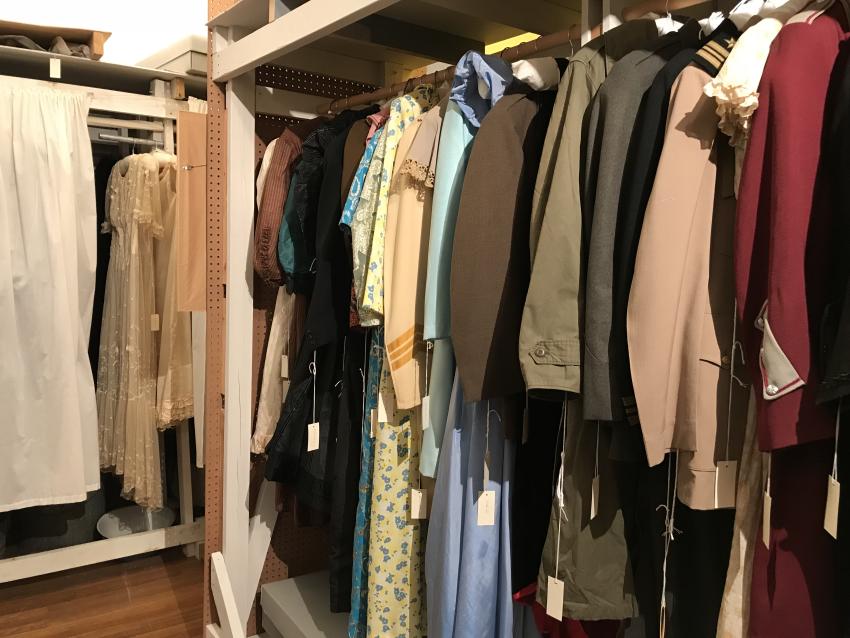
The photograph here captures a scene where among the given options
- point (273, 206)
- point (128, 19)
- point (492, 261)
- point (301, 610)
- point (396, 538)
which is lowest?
point (301, 610)

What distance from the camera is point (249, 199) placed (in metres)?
2.09

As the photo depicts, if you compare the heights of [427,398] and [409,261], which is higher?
[409,261]

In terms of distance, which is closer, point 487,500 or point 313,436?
point 487,500

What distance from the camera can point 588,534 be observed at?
1109 millimetres

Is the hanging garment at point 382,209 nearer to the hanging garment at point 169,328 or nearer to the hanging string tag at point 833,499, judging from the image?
the hanging string tag at point 833,499

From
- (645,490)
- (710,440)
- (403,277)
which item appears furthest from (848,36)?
(403,277)

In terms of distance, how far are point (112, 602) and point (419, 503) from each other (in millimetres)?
1834

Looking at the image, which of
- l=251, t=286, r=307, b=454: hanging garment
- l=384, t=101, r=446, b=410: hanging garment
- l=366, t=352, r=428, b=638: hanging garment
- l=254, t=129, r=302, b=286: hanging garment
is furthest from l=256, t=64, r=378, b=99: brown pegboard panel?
l=366, t=352, r=428, b=638: hanging garment

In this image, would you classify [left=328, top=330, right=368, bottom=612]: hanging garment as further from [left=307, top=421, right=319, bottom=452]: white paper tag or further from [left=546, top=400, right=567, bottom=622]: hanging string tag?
[left=546, top=400, right=567, bottom=622]: hanging string tag

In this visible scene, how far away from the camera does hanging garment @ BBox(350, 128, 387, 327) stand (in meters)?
1.56

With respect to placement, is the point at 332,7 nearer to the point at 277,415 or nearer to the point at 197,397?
the point at 277,415

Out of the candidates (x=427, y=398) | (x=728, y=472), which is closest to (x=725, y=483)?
Result: (x=728, y=472)

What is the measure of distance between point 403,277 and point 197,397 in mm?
1753

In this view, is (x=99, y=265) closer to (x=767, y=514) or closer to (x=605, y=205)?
(x=605, y=205)
